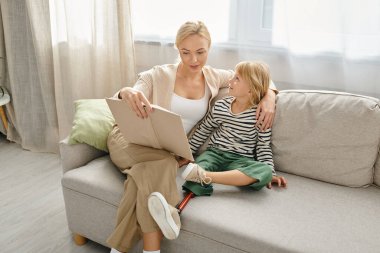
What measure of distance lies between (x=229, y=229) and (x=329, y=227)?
1.23 ft

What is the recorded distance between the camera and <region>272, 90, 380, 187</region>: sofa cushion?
1584mm

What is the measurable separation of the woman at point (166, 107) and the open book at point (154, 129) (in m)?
0.03

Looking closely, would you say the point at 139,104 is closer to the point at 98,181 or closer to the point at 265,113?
the point at 98,181

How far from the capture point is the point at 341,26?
5.79 feet

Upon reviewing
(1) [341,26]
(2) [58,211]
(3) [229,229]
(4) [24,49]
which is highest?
(1) [341,26]

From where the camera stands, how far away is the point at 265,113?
5.47 feet

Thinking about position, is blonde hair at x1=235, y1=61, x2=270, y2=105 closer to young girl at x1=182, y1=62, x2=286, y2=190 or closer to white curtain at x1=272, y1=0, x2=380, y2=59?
young girl at x1=182, y1=62, x2=286, y2=190

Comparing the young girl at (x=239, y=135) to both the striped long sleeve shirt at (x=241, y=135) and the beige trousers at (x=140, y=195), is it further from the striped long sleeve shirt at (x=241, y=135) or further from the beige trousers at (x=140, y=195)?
the beige trousers at (x=140, y=195)

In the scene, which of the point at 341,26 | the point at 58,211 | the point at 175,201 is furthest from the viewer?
the point at 58,211

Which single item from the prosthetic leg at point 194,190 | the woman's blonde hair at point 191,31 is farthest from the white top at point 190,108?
the prosthetic leg at point 194,190

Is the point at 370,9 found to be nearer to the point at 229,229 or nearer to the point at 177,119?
the point at 177,119

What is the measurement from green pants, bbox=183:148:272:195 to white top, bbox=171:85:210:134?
0.18m

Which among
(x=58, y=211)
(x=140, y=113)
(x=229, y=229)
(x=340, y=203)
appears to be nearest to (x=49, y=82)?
(x=58, y=211)

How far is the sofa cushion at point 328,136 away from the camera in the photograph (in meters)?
1.58
